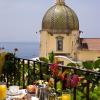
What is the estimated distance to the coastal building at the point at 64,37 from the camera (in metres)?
47.3

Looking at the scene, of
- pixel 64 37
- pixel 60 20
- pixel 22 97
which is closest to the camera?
pixel 22 97

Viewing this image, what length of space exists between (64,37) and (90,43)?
3.28 m

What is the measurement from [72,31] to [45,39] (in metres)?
3.28

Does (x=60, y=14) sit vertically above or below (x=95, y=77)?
above

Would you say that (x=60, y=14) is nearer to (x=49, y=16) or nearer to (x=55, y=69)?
(x=49, y=16)

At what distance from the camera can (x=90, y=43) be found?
50188 millimetres

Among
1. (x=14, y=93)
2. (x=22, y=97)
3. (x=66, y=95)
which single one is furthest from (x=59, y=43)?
(x=66, y=95)

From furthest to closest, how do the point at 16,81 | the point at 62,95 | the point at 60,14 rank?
the point at 60,14 → the point at 16,81 → the point at 62,95

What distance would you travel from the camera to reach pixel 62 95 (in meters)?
3.72

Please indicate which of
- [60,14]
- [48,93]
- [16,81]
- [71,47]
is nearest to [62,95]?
[48,93]

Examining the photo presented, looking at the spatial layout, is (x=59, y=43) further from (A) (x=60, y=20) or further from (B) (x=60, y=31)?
(A) (x=60, y=20)

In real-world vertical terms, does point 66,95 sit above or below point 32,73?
below

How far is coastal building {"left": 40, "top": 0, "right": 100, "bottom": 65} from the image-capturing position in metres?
47.3

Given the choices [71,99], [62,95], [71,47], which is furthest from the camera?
[71,47]
